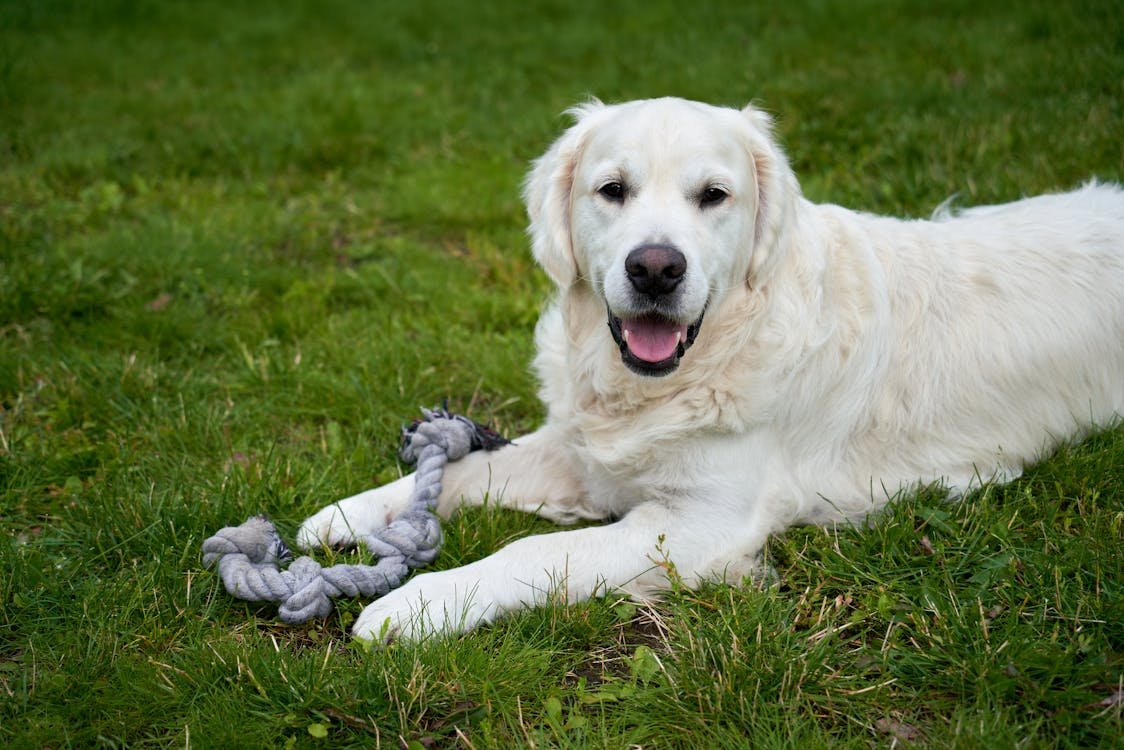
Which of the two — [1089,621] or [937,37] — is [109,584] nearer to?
[1089,621]

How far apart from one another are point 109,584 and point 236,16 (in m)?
9.59

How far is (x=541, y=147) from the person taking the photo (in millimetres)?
6176

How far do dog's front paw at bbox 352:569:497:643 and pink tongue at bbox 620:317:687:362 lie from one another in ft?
2.64

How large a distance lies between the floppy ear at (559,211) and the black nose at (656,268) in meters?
0.44

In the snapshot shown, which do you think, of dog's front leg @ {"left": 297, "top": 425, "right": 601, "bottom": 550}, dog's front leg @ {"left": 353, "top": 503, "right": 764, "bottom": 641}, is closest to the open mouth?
dog's front leg @ {"left": 353, "top": 503, "right": 764, "bottom": 641}

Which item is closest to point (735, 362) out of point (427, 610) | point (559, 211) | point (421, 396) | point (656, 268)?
point (656, 268)

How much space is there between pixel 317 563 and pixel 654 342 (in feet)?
3.83

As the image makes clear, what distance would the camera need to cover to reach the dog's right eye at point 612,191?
2.72m

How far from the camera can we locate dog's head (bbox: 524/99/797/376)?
8.32 ft

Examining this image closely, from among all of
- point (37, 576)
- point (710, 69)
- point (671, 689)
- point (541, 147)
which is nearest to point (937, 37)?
point (710, 69)

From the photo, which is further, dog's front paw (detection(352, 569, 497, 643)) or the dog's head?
the dog's head

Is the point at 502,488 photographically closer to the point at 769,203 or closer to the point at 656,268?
the point at 656,268

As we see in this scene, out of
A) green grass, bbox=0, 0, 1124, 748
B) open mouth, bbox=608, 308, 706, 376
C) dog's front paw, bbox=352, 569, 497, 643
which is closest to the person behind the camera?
green grass, bbox=0, 0, 1124, 748

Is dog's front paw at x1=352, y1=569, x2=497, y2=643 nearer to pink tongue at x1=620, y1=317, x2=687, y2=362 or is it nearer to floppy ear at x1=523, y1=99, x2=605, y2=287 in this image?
pink tongue at x1=620, y1=317, x2=687, y2=362
